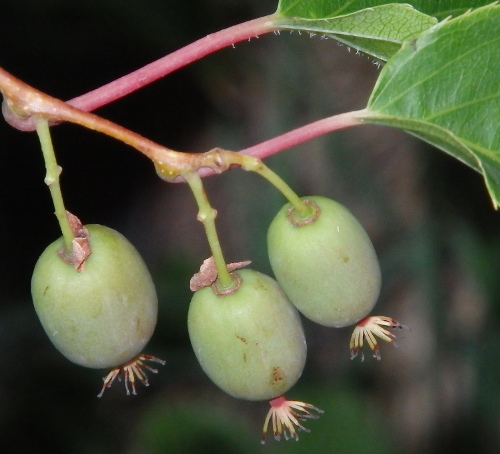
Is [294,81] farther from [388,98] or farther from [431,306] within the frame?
[388,98]

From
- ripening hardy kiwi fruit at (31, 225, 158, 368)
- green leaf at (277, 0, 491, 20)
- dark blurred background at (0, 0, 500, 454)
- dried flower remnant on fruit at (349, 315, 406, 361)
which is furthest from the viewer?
A: dark blurred background at (0, 0, 500, 454)

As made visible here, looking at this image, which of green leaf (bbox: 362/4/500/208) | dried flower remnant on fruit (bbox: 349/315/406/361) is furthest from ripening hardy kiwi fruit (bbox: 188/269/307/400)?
green leaf (bbox: 362/4/500/208)

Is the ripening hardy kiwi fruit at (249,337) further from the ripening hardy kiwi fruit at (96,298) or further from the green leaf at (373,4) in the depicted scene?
the green leaf at (373,4)

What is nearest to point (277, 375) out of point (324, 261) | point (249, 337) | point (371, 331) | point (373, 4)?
point (249, 337)

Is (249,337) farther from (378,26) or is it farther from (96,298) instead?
(378,26)

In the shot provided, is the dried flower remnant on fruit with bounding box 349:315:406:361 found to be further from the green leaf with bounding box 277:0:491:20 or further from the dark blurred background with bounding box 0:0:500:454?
the dark blurred background with bounding box 0:0:500:454

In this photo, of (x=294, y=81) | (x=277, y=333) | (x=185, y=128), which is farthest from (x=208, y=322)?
(x=185, y=128)
